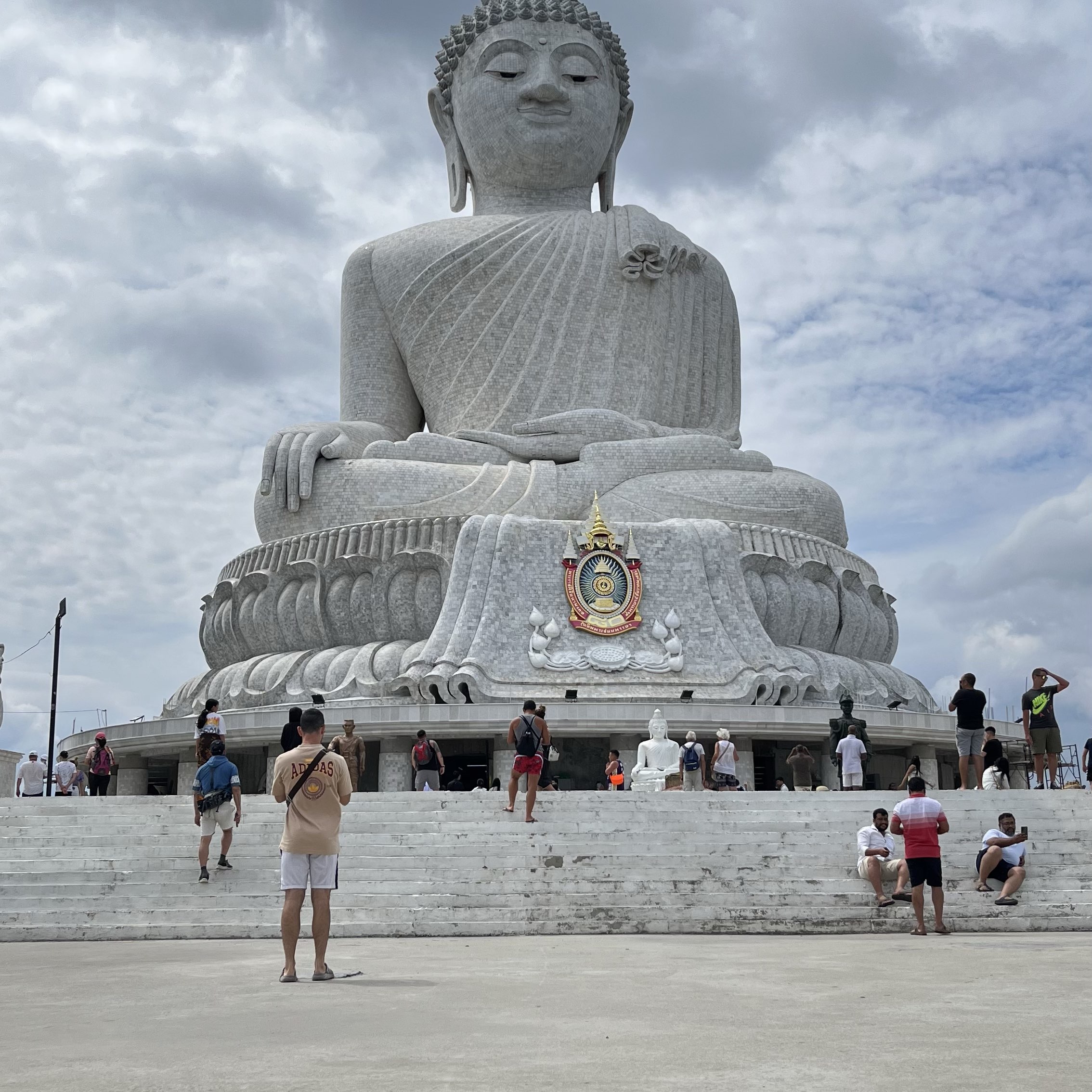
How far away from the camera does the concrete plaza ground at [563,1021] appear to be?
135 inches

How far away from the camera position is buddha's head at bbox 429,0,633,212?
839 inches

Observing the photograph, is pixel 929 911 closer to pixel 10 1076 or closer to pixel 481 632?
pixel 10 1076

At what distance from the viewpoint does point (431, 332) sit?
20750 millimetres

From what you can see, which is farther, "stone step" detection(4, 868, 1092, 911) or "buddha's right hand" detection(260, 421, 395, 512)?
"buddha's right hand" detection(260, 421, 395, 512)

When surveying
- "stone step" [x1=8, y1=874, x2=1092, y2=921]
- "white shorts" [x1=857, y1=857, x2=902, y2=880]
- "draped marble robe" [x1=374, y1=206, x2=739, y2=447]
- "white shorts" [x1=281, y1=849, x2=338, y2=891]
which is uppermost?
"draped marble robe" [x1=374, y1=206, x2=739, y2=447]

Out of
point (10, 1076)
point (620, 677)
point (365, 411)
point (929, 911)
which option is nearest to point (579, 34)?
point (365, 411)

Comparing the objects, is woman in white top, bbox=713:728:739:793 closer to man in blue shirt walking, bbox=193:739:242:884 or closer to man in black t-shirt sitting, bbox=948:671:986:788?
man in black t-shirt sitting, bbox=948:671:986:788

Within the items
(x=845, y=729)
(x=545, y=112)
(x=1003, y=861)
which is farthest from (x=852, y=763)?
(x=545, y=112)

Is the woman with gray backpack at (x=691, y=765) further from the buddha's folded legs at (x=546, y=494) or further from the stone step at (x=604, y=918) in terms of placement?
the buddha's folded legs at (x=546, y=494)

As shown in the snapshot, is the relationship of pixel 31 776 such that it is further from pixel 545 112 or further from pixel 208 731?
pixel 545 112

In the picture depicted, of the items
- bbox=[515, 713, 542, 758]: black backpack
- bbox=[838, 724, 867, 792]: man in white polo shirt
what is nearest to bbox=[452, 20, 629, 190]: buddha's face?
bbox=[838, 724, 867, 792]: man in white polo shirt

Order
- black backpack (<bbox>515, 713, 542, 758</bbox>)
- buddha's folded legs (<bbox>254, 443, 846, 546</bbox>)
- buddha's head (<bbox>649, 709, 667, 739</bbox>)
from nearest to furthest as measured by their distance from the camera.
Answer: black backpack (<bbox>515, 713, 542, 758</bbox>)
buddha's head (<bbox>649, 709, 667, 739</bbox>)
buddha's folded legs (<bbox>254, 443, 846, 546</bbox>)

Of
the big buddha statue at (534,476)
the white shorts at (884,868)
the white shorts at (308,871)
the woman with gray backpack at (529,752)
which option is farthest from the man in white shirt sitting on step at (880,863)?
the big buddha statue at (534,476)

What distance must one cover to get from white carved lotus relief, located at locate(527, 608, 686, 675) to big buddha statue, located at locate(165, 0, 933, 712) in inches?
1.0
